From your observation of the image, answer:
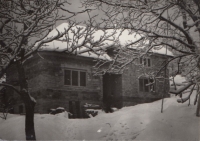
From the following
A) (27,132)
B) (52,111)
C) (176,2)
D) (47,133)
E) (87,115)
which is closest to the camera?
(176,2)

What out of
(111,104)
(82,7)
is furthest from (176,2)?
(111,104)

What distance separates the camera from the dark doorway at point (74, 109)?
10.6 meters

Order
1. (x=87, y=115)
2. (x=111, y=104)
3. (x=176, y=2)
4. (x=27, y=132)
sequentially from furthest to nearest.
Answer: (x=111, y=104), (x=87, y=115), (x=27, y=132), (x=176, y=2)

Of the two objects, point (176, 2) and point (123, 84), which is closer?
point (176, 2)

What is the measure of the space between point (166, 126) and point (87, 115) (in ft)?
16.7

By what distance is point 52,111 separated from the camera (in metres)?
9.90

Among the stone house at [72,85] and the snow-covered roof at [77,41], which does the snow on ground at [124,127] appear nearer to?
the stone house at [72,85]

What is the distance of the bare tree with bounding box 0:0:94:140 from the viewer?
5746 mm

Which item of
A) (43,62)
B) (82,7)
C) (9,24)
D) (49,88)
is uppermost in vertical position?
(82,7)

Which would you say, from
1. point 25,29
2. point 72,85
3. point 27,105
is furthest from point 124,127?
point 72,85

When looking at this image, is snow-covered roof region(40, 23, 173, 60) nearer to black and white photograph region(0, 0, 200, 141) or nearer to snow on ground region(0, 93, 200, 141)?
black and white photograph region(0, 0, 200, 141)

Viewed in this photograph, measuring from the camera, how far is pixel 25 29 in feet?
21.1

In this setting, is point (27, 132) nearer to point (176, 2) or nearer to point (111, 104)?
point (176, 2)

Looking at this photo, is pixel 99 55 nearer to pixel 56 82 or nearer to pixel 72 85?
pixel 56 82
